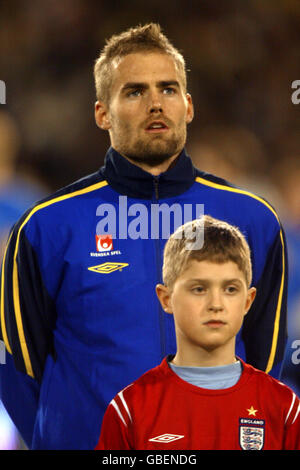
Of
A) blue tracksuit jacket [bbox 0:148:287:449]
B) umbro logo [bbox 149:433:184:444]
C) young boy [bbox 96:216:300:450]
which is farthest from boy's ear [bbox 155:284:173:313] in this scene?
umbro logo [bbox 149:433:184:444]

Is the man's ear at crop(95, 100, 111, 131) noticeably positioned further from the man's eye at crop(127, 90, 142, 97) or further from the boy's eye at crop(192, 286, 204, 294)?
the boy's eye at crop(192, 286, 204, 294)

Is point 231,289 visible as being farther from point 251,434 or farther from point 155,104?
point 155,104

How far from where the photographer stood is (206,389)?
1.28m

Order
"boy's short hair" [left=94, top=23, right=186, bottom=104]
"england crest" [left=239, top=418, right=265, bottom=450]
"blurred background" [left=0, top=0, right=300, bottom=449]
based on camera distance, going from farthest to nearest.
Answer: "blurred background" [left=0, top=0, right=300, bottom=449] < "boy's short hair" [left=94, top=23, right=186, bottom=104] < "england crest" [left=239, top=418, right=265, bottom=450]

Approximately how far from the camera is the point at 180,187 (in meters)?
1.58

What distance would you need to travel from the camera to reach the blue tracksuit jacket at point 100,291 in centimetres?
149

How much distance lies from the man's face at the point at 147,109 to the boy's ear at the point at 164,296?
0.31 m

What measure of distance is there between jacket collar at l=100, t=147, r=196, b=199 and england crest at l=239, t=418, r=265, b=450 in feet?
1.73

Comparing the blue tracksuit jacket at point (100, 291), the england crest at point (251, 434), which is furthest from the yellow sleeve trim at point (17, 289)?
the england crest at point (251, 434)

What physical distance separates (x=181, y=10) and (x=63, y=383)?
3.14 ft

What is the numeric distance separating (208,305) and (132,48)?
63 centimetres

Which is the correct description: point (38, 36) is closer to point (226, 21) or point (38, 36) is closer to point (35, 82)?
point (35, 82)

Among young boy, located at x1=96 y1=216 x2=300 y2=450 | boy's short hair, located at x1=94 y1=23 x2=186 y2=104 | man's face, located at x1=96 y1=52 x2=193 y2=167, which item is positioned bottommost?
young boy, located at x1=96 y1=216 x2=300 y2=450

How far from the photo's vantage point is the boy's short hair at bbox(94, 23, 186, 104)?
159cm
